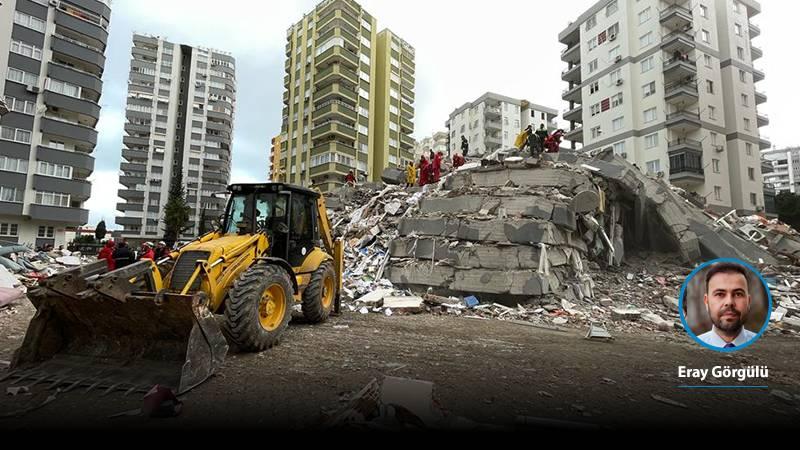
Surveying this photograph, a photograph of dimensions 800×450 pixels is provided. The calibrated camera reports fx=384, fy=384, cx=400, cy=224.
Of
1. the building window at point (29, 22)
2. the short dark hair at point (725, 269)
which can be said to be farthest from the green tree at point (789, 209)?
the building window at point (29, 22)

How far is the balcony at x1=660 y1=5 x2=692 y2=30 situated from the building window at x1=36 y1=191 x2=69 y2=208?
4908 centimetres

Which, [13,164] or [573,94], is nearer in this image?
[13,164]

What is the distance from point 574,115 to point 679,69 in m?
10.6

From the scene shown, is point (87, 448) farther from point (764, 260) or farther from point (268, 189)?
point (764, 260)

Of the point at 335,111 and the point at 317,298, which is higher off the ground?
the point at 335,111

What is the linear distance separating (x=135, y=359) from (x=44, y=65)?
122 feet

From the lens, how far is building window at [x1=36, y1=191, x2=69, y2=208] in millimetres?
27891

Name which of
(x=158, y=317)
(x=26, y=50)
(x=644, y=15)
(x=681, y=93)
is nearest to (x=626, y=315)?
(x=158, y=317)

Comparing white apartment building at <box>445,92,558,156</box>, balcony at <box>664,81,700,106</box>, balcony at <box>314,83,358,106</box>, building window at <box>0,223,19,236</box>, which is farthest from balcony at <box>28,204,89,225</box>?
balcony at <box>664,81,700,106</box>

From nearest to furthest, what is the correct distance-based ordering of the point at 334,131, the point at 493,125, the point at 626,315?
1. the point at 626,315
2. the point at 334,131
3. the point at 493,125

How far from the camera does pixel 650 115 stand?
1240 inches

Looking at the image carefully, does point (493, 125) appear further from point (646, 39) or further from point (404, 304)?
point (404, 304)

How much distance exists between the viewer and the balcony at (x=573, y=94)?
38.8m

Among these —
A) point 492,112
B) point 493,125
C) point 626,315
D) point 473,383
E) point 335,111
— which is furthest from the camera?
point 493,125
